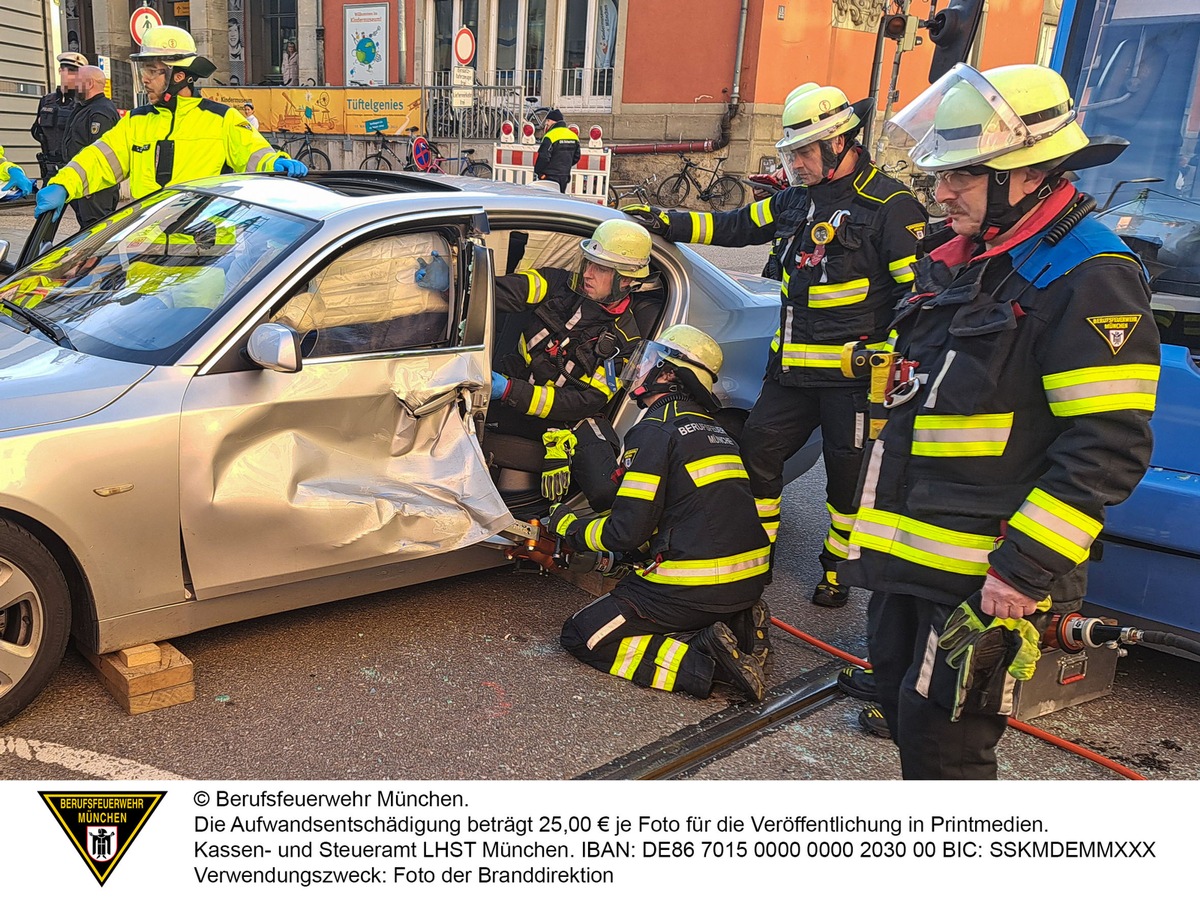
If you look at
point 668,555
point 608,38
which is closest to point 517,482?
point 668,555

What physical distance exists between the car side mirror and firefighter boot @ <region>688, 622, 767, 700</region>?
1.59m

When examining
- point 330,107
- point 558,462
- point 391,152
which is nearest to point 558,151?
point 391,152

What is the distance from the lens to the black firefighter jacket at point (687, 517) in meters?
3.59

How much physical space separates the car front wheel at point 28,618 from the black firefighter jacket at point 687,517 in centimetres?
170

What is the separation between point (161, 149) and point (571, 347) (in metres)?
2.60

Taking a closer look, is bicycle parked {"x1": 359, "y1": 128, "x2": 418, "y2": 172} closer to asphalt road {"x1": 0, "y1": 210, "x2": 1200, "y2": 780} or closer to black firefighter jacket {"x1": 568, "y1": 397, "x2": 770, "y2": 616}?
asphalt road {"x1": 0, "y1": 210, "x2": 1200, "y2": 780}

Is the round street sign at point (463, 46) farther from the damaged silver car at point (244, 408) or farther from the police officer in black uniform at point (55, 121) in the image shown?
the damaged silver car at point (244, 408)

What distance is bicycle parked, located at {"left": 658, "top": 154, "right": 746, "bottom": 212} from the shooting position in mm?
20734

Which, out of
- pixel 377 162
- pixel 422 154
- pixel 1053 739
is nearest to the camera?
pixel 1053 739

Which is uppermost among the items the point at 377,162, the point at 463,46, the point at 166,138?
the point at 463,46

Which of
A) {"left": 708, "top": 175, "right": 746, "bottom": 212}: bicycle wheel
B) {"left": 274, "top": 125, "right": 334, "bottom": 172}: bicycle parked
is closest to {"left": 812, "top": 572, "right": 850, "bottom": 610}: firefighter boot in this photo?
{"left": 708, "top": 175, "right": 746, "bottom": 212}: bicycle wheel

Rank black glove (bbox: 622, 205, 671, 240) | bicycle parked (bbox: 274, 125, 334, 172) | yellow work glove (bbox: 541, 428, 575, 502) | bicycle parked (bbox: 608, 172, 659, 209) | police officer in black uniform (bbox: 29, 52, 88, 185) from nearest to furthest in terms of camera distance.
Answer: yellow work glove (bbox: 541, 428, 575, 502) < black glove (bbox: 622, 205, 671, 240) < police officer in black uniform (bbox: 29, 52, 88, 185) < bicycle parked (bbox: 608, 172, 659, 209) < bicycle parked (bbox: 274, 125, 334, 172)

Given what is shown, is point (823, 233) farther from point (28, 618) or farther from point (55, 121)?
point (55, 121)

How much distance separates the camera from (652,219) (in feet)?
14.5
